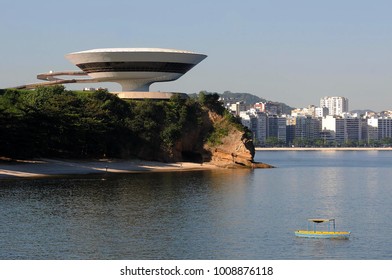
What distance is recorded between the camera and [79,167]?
99.7 metres

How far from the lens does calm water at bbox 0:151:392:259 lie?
44.1 meters

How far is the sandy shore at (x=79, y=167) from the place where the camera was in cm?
9094

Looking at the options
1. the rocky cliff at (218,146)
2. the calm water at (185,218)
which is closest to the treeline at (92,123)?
the rocky cliff at (218,146)

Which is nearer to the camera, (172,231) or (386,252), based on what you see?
(386,252)

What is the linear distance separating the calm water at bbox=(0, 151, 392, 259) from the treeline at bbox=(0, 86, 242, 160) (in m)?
11.0

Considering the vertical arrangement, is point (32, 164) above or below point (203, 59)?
below

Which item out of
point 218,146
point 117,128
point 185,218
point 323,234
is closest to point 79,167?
point 117,128

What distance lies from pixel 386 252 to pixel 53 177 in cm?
5288

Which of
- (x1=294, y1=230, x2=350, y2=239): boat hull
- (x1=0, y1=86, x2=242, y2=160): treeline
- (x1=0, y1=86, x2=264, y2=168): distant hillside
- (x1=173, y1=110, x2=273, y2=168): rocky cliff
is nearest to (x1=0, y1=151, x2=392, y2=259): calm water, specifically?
(x1=294, y1=230, x2=350, y2=239): boat hull

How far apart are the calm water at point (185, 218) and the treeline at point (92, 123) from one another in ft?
36.2

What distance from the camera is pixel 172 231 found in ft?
165

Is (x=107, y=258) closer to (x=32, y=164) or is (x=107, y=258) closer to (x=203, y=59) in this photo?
(x=32, y=164)
